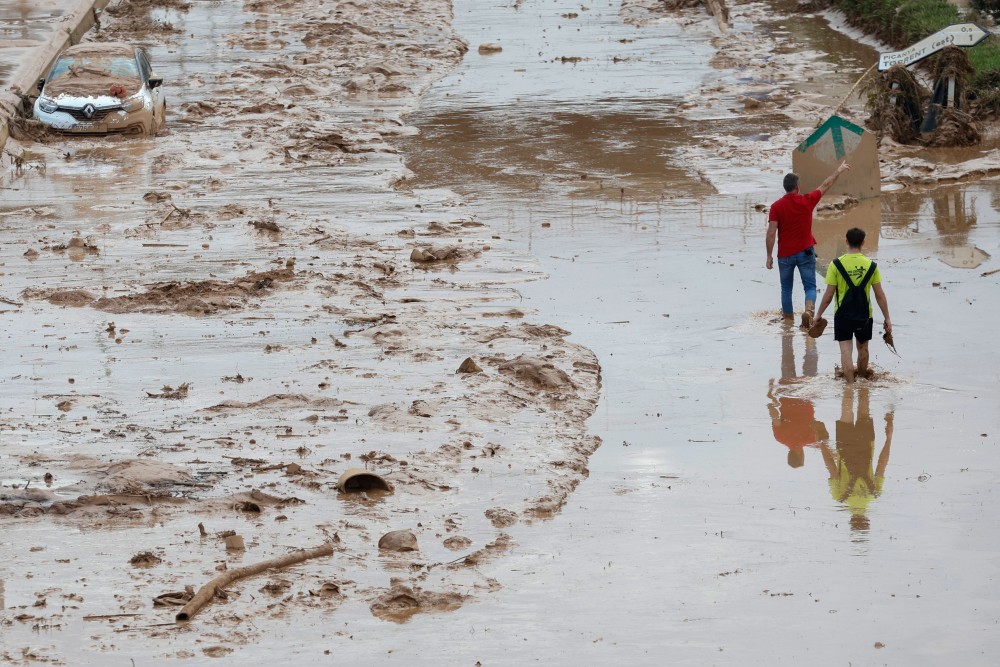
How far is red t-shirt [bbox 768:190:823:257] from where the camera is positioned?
14117mm

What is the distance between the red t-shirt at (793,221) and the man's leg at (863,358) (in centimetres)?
215

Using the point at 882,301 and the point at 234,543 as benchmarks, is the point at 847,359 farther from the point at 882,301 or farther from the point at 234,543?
the point at 234,543

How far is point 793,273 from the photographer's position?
14.2 metres

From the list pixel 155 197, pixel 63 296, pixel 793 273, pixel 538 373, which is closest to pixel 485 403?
pixel 538 373

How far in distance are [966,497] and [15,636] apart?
6398mm

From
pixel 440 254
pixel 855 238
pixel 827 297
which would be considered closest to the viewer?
pixel 855 238

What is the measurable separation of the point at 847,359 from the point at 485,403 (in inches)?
130

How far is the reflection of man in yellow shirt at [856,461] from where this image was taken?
9.80 m

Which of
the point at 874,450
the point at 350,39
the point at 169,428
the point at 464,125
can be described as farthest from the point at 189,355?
the point at 350,39

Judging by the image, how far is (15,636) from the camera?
7.73 metres

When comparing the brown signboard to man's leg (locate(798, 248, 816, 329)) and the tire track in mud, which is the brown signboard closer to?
man's leg (locate(798, 248, 816, 329))

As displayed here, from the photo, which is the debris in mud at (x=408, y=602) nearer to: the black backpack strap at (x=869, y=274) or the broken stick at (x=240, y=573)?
the broken stick at (x=240, y=573)

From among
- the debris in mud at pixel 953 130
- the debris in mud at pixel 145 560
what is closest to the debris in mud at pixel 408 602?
the debris in mud at pixel 145 560

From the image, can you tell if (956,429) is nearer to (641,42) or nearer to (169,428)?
(169,428)
